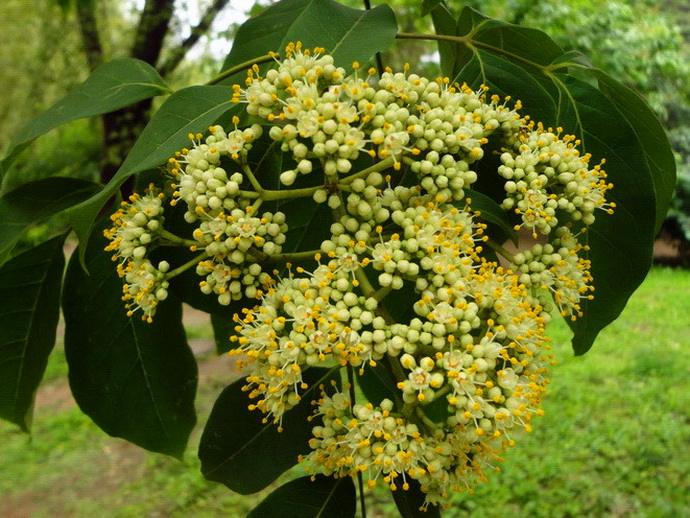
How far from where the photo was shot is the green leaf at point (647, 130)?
1.43 meters

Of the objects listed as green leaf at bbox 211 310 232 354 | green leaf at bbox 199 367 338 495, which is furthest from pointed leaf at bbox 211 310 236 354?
green leaf at bbox 199 367 338 495

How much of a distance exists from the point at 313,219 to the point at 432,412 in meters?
0.41

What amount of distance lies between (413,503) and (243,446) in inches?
13.2

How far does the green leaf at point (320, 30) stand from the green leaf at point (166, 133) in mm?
158

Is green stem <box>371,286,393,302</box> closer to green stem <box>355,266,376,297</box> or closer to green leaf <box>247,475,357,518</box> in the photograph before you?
green stem <box>355,266,376,297</box>

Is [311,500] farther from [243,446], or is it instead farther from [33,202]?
[33,202]

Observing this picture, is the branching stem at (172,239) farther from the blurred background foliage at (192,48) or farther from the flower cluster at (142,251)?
the blurred background foliage at (192,48)

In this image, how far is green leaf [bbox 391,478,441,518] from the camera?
1201 millimetres

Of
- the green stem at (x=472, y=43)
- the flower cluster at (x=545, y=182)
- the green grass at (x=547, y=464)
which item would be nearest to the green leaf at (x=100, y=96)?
the green stem at (x=472, y=43)

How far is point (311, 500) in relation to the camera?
130cm

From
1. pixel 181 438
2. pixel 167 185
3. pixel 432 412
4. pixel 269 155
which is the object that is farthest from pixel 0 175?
pixel 432 412

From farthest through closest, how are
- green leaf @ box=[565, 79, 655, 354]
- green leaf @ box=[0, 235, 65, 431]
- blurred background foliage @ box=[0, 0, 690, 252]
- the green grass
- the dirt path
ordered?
1. blurred background foliage @ box=[0, 0, 690, 252]
2. the dirt path
3. the green grass
4. green leaf @ box=[0, 235, 65, 431]
5. green leaf @ box=[565, 79, 655, 354]

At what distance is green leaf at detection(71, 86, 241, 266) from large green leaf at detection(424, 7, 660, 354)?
0.49 m

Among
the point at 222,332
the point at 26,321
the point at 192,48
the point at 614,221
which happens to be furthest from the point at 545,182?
the point at 192,48
